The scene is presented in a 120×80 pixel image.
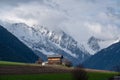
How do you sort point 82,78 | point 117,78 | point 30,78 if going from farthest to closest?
point 117,78, point 30,78, point 82,78

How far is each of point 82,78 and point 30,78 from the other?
18450mm

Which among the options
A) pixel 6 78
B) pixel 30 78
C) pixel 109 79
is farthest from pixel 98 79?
pixel 6 78

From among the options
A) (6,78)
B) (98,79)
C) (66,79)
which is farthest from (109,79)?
(6,78)

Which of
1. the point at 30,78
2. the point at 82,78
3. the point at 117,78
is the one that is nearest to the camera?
the point at 82,78

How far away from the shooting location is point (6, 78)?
410ft

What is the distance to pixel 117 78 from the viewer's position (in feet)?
477

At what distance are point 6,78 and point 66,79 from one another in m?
20.2

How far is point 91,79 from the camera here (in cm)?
14712

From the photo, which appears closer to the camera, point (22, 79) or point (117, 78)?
point (22, 79)

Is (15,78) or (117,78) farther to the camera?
(117,78)

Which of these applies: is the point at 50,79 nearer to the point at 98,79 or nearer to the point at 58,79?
the point at 58,79

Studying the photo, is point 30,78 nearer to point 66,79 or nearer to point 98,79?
point 66,79

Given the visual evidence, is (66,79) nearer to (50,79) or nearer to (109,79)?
(50,79)

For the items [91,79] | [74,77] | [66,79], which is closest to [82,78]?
[74,77]
